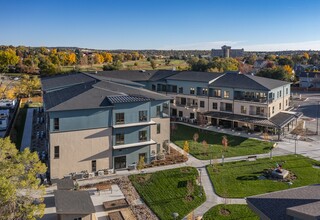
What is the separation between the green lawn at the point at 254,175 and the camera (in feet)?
91.9

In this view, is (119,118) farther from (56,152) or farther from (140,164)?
(56,152)

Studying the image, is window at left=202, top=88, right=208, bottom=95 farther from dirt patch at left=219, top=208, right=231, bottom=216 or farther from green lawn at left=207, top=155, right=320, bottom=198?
dirt patch at left=219, top=208, right=231, bottom=216

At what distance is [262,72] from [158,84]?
47.8 m

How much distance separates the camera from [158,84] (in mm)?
60250

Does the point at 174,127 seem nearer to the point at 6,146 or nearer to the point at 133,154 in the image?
the point at 133,154

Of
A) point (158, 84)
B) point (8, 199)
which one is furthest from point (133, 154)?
point (158, 84)

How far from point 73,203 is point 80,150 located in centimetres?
918

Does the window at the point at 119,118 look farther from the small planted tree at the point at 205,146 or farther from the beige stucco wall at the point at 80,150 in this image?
the small planted tree at the point at 205,146

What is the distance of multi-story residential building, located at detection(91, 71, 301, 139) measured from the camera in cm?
4803

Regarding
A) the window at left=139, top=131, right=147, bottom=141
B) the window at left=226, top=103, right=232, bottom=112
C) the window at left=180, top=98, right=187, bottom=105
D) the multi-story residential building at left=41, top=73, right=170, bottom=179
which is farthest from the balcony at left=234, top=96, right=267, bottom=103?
the window at left=139, top=131, right=147, bottom=141

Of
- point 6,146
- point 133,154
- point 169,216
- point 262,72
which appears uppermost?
point 262,72

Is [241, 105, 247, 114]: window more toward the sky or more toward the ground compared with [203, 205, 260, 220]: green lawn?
more toward the sky

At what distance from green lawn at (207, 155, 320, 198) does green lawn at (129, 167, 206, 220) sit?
230 cm

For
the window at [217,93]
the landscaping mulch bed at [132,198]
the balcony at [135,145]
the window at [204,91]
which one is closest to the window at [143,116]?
the balcony at [135,145]
